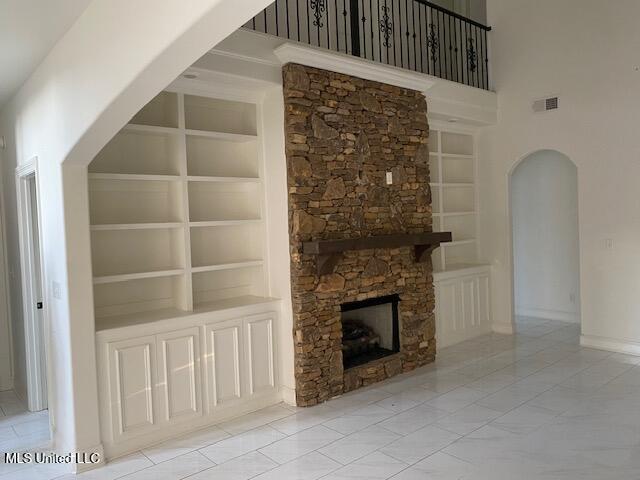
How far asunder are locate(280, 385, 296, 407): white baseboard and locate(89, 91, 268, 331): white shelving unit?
796mm

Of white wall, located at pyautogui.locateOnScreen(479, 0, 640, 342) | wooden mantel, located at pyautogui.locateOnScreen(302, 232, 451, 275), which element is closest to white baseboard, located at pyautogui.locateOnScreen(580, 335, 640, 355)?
white wall, located at pyautogui.locateOnScreen(479, 0, 640, 342)

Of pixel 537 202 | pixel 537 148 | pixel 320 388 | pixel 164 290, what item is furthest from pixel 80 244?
pixel 537 202

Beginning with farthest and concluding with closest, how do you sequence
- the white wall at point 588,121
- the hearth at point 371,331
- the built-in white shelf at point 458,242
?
the built-in white shelf at point 458,242
the white wall at point 588,121
the hearth at point 371,331

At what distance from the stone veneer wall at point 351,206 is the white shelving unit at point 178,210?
46cm

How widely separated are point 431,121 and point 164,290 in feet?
11.9

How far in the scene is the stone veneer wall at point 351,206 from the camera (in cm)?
415

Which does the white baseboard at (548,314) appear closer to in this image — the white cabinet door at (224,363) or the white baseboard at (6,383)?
the white cabinet door at (224,363)

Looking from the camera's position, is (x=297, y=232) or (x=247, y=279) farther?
(x=247, y=279)

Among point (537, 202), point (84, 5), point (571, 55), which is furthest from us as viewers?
point (537, 202)

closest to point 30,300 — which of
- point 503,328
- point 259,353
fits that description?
point 259,353

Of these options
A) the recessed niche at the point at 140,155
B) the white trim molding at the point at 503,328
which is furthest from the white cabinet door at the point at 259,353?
the white trim molding at the point at 503,328

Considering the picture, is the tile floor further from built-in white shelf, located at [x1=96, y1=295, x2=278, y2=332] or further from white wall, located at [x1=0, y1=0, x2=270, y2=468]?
built-in white shelf, located at [x1=96, y1=295, x2=278, y2=332]

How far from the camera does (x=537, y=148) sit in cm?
603

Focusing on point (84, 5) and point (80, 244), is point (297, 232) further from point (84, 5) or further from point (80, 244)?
point (84, 5)
